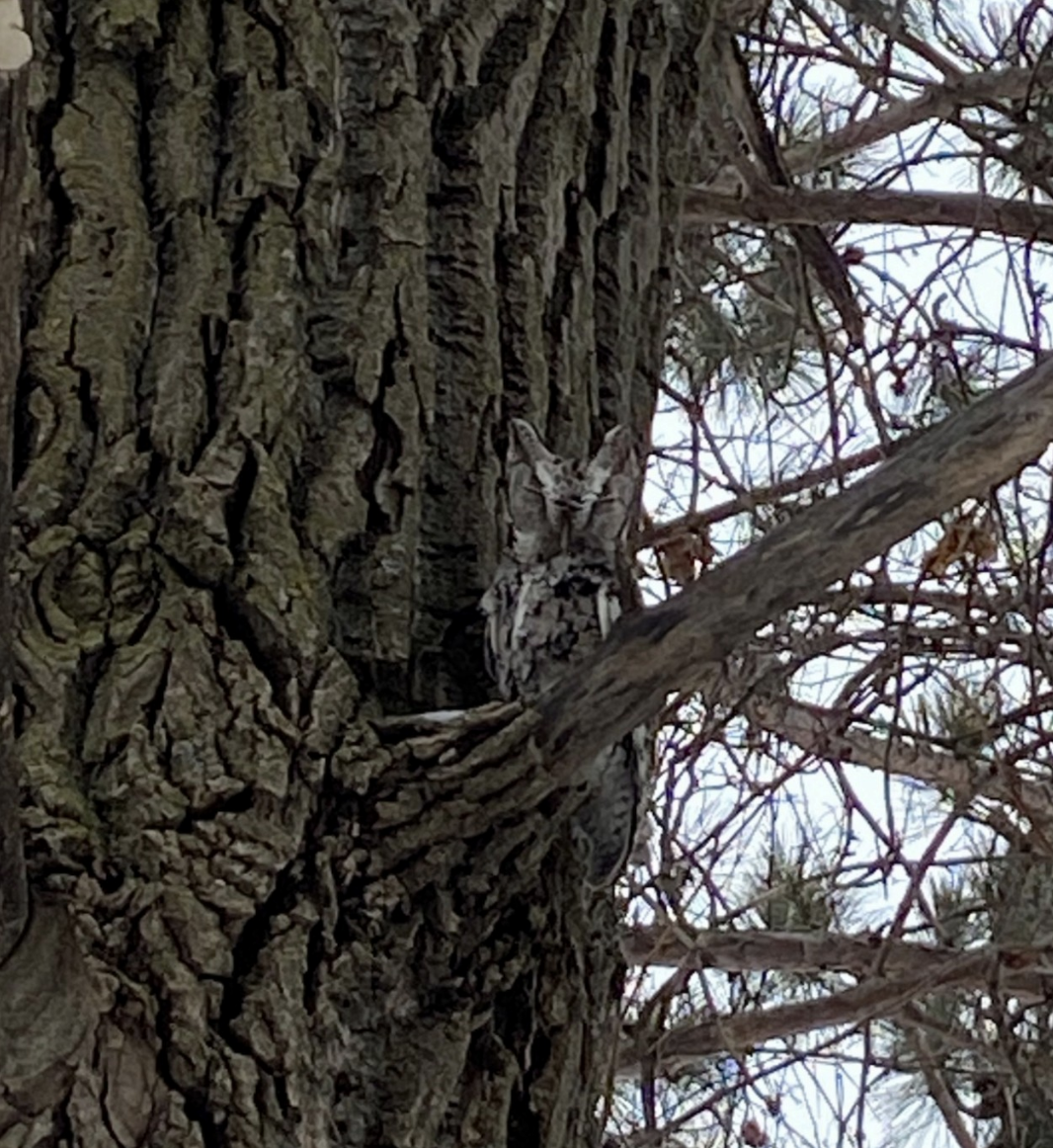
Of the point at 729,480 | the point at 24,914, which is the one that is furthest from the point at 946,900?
the point at 24,914

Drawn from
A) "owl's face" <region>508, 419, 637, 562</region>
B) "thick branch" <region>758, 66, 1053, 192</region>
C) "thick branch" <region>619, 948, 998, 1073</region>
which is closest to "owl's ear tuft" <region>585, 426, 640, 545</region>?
"owl's face" <region>508, 419, 637, 562</region>

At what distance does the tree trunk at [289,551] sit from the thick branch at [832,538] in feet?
0.43

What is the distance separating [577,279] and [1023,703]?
1022 mm

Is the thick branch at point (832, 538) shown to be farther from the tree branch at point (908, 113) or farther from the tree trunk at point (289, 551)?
the tree branch at point (908, 113)

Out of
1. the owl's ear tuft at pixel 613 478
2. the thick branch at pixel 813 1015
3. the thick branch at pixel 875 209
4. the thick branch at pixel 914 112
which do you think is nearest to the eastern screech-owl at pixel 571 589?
the owl's ear tuft at pixel 613 478

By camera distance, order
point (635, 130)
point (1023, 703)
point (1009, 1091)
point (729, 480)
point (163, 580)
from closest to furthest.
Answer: point (163, 580), point (635, 130), point (1009, 1091), point (1023, 703), point (729, 480)

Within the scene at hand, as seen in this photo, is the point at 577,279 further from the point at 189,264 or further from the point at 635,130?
the point at 189,264

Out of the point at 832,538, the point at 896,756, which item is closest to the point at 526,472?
the point at 832,538

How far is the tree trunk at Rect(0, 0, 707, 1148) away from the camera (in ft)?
3.33

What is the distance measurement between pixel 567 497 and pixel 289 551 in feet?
1.08

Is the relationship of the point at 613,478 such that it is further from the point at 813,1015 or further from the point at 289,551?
the point at 813,1015

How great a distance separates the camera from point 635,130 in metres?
1.48

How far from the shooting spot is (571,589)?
1.50 meters

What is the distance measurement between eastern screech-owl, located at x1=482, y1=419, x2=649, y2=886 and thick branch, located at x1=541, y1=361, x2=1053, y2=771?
0.14 meters
